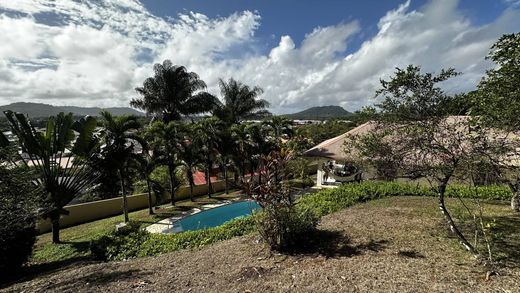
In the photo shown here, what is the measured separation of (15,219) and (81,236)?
329 inches

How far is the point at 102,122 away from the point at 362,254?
1382cm

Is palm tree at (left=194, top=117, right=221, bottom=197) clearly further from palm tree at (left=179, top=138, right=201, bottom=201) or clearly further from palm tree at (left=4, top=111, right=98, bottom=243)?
palm tree at (left=4, top=111, right=98, bottom=243)

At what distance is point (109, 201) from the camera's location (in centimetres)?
2027

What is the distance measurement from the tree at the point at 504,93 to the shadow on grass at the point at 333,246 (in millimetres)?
3031

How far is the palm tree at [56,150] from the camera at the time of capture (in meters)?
12.9

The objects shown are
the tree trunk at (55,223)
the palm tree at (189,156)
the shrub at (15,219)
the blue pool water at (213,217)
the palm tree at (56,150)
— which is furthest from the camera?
the palm tree at (189,156)

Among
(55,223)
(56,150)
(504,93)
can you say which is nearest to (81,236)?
(55,223)

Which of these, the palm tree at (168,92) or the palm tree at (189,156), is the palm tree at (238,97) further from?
the palm tree at (189,156)

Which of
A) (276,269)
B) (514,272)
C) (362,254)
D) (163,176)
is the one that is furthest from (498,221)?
(163,176)

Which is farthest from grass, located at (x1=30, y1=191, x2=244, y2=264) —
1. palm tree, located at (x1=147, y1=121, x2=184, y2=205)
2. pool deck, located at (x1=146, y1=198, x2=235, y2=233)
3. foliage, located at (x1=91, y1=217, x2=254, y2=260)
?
palm tree, located at (x1=147, y1=121, x2=184, y2=205)

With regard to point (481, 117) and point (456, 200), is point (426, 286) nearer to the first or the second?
point (481, 117)

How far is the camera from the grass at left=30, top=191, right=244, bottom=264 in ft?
37.7

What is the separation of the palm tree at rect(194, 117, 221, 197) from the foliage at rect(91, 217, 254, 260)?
45.1 feet

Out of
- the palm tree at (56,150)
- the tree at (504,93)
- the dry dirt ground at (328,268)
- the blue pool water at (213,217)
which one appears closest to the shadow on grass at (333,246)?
the dry dirt ground at (328,268)
